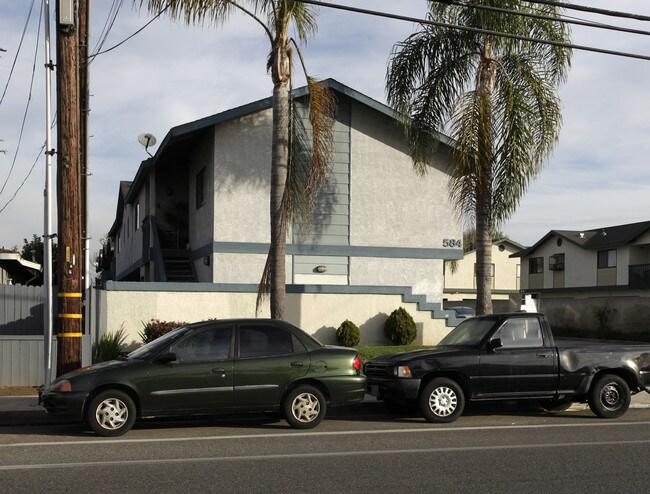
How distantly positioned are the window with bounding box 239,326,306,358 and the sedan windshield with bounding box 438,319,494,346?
2.87m

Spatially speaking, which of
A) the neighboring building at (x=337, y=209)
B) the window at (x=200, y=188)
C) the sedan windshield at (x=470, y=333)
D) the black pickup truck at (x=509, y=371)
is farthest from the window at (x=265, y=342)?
the window at (x=200, y=188)

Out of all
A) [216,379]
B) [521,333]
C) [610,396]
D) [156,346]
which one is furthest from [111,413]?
[610,396]

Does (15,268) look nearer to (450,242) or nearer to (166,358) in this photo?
(450,242)

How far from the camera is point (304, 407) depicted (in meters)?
11.1

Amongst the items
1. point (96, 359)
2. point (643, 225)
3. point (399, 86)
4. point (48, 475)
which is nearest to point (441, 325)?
point (399, 86)

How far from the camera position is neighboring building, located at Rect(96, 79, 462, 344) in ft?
69.9

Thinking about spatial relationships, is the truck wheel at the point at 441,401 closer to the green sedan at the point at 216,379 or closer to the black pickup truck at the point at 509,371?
the black pickup truck at the point at 509,371

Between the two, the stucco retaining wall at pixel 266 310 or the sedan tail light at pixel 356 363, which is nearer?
the sedan tail light at pixel 356 363

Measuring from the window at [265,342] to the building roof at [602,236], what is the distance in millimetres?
40564

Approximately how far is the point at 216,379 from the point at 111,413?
4.66 ft

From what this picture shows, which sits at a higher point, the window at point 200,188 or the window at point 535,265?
the window at point 200,188

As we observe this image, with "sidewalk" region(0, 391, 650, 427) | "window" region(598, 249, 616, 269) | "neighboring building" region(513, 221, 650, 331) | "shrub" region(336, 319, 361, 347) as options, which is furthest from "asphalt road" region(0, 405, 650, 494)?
"window" region(598, 249, 616, 269)

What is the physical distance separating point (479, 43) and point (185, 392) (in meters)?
11.5

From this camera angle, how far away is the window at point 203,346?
35.7 feet
